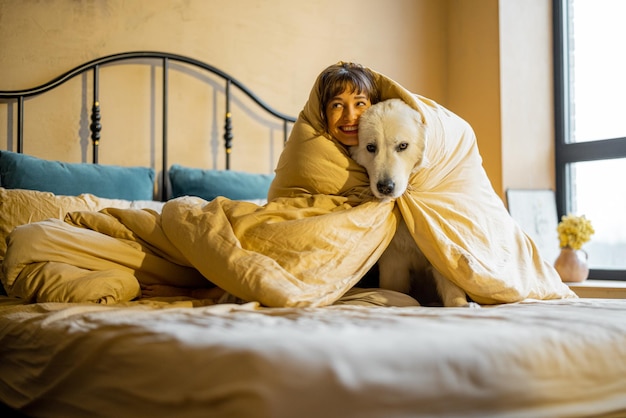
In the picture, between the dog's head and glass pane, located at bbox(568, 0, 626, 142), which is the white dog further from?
glass pane, located at bbox(568, 0, 626, 142)

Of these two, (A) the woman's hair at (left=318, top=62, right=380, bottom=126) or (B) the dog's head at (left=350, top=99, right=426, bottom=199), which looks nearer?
(B) the dog's head at (left=350, top=99, right=426, bottom=199)

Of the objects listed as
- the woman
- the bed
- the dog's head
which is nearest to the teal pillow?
the bed

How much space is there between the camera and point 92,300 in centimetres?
145

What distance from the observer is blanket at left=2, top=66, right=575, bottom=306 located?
144 cm

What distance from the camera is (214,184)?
2.60m

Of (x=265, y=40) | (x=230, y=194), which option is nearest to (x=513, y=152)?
(x=265, y=40)

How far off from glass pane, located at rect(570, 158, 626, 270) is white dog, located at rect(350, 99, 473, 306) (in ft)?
6.61

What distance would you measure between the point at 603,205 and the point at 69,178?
2.62 meters

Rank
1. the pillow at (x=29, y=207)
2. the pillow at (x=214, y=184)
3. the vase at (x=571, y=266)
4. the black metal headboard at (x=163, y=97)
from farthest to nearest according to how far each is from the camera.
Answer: the vase at (x=571, y=266)
the pillow at (x=214, y=184)
the black metal headboard at (x=163, y=97)
the pillow at (x=29, y=207)

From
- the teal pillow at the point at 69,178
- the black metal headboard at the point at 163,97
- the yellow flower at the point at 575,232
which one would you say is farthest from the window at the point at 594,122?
the teal pillow at the point at 69,178

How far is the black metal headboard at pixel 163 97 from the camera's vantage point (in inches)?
97.4

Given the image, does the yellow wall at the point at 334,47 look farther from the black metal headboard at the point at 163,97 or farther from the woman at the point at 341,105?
the woman at the point at 341,105

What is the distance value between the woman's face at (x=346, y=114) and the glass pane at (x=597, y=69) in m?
2.13

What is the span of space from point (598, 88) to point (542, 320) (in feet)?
9.04
